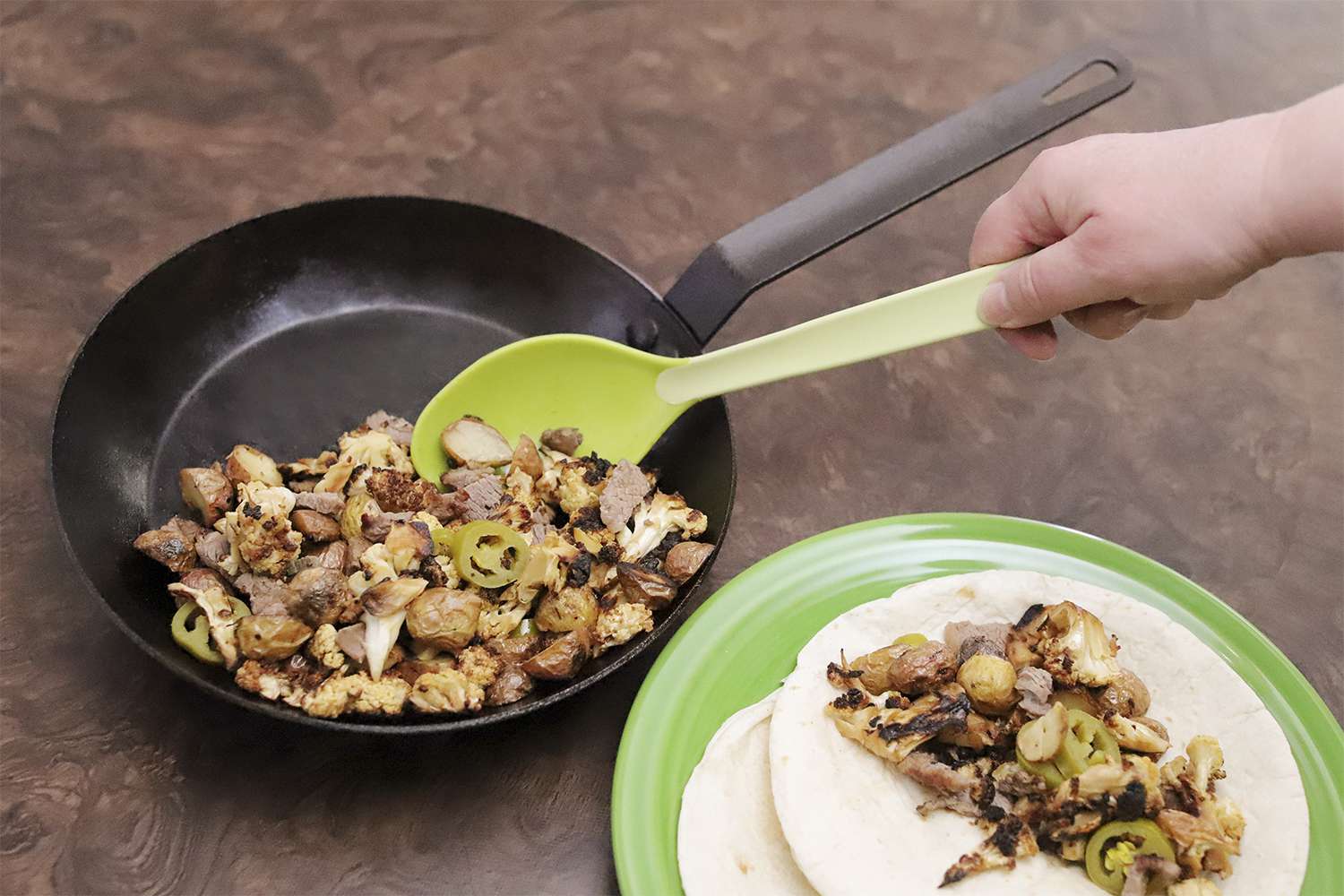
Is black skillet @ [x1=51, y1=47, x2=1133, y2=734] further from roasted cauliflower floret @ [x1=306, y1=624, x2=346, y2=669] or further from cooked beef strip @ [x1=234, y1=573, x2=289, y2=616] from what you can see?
roasted cauliflower floret @ [x1=306, y1=624, x2=346, y2=669]

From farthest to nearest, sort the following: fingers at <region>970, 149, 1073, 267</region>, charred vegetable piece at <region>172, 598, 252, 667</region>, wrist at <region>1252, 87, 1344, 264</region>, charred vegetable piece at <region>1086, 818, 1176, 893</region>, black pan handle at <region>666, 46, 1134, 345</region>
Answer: black pan handle at <region>666, 46, 1134, 345</region> < fingers at <region>970, 149, 1073, 267</region> < charred vegetable piece at <region>172, 598, 252, 667</region> < charred vegetable piece at <region>1086, 818, 1176, 893</region> < wrist at <region>1252, 87, 1344, 264</region>

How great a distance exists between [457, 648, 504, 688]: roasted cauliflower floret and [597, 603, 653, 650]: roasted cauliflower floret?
0.17 meters

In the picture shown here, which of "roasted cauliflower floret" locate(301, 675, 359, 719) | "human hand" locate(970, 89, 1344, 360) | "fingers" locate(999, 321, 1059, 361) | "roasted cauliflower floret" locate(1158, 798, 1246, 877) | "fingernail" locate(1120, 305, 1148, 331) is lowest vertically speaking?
"roasted cauliflower floret" locate(1158, 798, 1246, 877)

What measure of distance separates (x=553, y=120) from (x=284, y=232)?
0.94 m

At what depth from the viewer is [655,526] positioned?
1951mm

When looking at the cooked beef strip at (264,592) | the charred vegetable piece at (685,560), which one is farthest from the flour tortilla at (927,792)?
the cooked beef strip at (264,592)

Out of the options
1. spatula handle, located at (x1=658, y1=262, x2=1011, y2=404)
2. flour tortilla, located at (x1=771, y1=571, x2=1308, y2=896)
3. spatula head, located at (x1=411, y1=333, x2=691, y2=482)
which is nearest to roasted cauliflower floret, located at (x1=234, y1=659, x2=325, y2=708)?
spatula head, located at (x1=411, y1=333, x2=691, y2=482)

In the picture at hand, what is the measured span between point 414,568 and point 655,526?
421mm

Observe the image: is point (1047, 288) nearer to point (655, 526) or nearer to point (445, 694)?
point (655, 526)

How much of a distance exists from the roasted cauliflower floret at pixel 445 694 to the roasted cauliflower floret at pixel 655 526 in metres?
0.38

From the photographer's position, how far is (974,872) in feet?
5.27

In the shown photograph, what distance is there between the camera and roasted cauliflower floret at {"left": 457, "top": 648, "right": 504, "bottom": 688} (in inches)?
67.1

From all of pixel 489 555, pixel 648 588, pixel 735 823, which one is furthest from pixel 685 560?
pixel 735 823

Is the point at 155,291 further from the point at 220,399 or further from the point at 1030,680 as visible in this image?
the point at 1030,680
